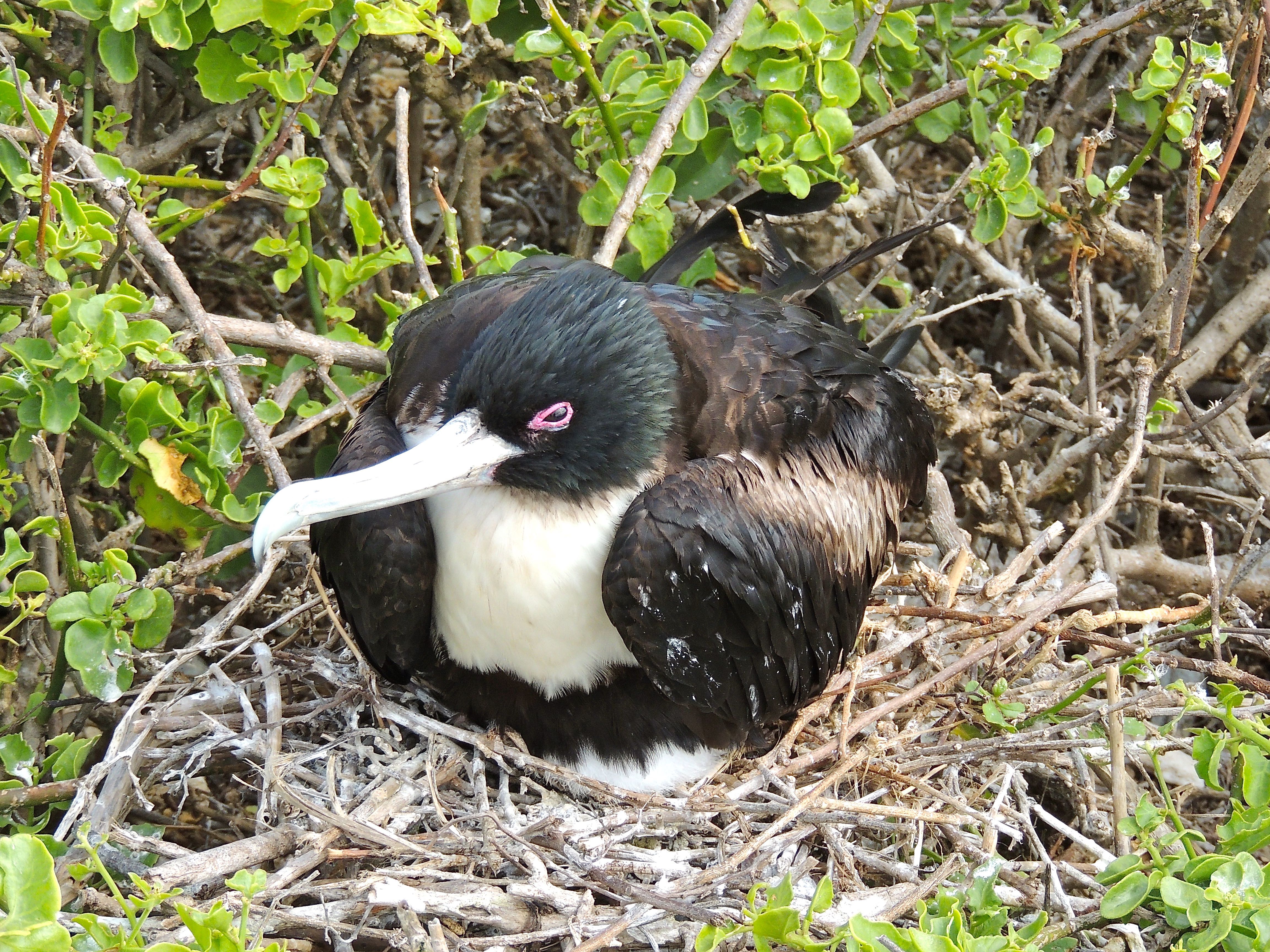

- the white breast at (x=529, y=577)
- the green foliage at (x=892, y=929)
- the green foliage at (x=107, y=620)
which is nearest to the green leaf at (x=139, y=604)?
the green foliage at (x=107, y=620)

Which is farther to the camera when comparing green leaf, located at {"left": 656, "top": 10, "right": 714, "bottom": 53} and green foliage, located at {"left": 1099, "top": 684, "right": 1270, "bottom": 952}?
green leaf, located at {"left": 656, "top": 10, "right": 714, "bottom": 53}

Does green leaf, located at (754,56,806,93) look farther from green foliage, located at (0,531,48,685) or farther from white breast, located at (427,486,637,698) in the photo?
green foliage, located at (0,531,48,685)

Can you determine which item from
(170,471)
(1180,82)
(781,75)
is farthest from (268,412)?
(1180,82)

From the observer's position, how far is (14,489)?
2.89 m

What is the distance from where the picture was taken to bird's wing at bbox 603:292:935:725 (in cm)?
224

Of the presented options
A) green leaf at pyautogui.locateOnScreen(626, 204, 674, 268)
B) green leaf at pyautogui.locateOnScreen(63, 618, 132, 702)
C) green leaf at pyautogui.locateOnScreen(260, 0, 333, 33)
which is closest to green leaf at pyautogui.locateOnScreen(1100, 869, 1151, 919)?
green leaf at pyautogui.locateOnScreen(626, 204, 674, 268)

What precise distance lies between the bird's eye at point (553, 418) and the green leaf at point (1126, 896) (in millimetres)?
1154

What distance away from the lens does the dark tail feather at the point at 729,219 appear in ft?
9.88

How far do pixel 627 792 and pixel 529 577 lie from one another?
0.54 meters

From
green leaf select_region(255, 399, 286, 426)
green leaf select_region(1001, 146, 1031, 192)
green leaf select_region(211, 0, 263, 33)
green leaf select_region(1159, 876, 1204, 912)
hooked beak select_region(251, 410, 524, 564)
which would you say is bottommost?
green leaf select_region(1159, 876, 1204, 912)

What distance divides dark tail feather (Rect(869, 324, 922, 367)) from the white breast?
46.0 inches

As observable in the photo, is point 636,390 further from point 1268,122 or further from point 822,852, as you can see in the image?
point 1268,122

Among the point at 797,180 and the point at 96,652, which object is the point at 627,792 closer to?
the point at 96,652

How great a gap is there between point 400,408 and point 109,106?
44.7 inches
